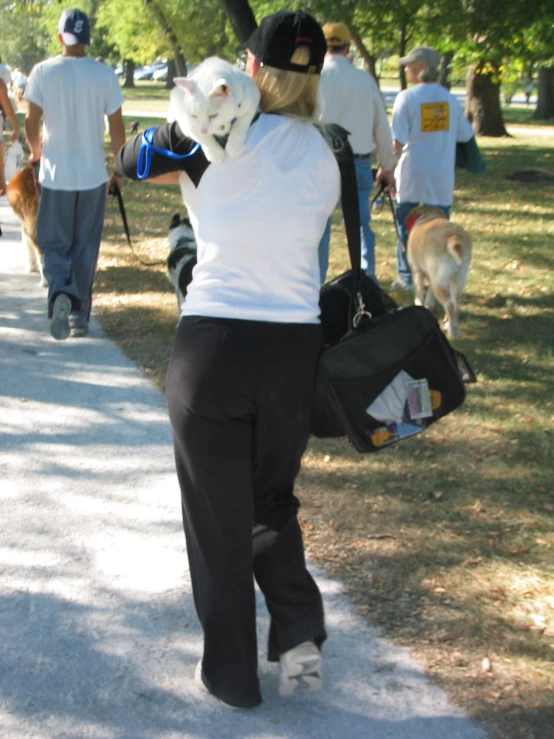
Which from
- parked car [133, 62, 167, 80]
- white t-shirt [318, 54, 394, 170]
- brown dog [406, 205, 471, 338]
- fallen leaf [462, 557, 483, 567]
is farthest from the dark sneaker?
parked car [133, 62, 167, 80]

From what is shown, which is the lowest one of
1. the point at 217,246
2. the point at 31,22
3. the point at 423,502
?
the point at 423,502

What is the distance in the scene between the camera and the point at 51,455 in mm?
4957

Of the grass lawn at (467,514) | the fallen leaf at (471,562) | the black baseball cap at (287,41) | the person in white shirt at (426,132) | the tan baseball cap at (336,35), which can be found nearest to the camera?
the black baseball cap at (287,41)

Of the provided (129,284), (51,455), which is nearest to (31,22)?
(129,284)

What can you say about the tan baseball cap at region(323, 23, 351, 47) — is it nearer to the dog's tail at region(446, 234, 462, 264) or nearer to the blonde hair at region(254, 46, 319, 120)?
the dog's tail at region(446, 234, 462, 264)

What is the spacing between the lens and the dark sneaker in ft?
21.7

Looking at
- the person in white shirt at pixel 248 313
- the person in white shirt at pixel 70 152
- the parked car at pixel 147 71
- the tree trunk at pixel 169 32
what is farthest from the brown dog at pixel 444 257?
the parked car at pixel 147 71

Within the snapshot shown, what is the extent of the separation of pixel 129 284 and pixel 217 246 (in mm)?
6209

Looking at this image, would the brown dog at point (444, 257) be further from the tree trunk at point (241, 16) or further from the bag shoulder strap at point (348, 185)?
the tree trunk at point (241, 16)

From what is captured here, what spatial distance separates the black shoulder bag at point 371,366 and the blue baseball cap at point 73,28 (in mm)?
4195

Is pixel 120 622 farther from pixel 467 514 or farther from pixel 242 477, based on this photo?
pixel 467 514

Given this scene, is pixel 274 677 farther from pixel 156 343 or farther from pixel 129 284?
pixel 129 284

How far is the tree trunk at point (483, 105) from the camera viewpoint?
22062 mm

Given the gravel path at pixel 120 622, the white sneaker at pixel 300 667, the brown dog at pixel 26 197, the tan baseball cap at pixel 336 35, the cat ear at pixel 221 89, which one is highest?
the tan baseball cap at pixel 336 35
